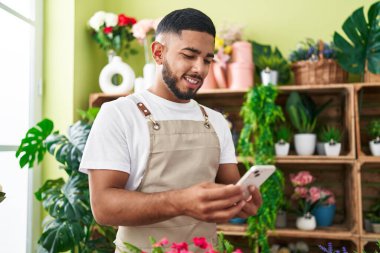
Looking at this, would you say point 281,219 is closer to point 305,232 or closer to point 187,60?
point 305,232

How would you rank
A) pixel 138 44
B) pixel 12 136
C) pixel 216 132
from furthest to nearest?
pixel 138 44 < pixel 12 136 < pixel 216 132

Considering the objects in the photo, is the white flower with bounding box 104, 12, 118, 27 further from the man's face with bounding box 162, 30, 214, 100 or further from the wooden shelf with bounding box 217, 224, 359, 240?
A: the man's face with bounding box 162, 30, 214, 100

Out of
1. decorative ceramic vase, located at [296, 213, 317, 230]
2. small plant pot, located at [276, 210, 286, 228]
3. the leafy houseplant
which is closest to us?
the leafy houseplant

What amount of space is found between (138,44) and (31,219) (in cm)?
160

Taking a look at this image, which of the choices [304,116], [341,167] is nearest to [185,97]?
[304,116]

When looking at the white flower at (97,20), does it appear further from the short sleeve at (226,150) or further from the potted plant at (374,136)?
the potted plant at (374,136)

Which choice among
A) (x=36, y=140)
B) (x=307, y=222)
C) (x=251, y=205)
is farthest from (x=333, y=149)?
(x=36, y=140)

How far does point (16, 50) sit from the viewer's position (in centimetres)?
265

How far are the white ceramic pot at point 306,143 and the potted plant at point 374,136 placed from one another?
0.36 meters

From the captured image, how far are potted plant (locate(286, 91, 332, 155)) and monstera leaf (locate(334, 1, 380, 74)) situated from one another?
0.31 m

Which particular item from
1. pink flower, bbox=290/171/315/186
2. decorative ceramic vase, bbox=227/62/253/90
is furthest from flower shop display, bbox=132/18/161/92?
pink flower, bbox=290/171/315/186

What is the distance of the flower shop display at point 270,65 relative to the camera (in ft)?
9.09

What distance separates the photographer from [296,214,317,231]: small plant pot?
2.63 metres

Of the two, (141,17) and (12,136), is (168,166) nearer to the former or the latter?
(12,136)
